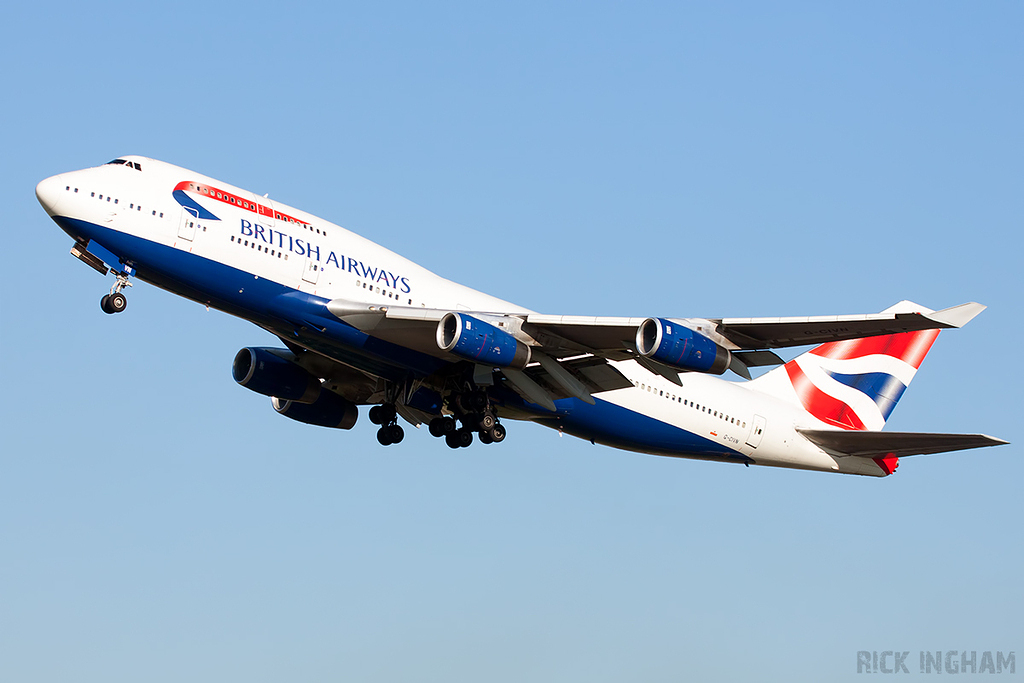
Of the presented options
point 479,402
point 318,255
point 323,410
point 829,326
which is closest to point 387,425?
point 323,410

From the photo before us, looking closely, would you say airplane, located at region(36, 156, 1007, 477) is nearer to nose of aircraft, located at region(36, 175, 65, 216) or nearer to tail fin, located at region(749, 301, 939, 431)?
nose of aircraft, located at region(36, 175, 65, 216)

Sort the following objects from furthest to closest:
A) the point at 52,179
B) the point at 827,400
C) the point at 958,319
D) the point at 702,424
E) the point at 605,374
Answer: the point at 827,400
the point at 702,424
the point at 605,374
the point at 52,179
the point at 958,319

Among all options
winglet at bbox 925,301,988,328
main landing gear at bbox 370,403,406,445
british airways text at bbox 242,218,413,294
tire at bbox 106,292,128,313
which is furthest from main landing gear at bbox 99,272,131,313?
winglet at bbox 925,301,988,328

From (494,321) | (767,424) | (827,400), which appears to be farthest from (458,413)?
(827,400)

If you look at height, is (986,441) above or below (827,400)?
below

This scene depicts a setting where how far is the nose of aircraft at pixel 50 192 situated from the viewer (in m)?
26.0

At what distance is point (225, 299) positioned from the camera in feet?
88.6

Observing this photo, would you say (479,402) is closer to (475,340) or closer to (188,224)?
(475,340)

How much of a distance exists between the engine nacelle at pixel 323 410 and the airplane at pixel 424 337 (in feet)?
0.16

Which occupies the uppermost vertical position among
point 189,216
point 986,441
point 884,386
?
point 884,386

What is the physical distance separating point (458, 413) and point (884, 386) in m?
15.6

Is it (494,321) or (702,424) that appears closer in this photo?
(494,321)

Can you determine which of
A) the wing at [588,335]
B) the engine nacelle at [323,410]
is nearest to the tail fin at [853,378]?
the wing at [588,335]

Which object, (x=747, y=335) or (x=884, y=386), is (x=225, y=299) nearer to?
(x=747, y=335)
